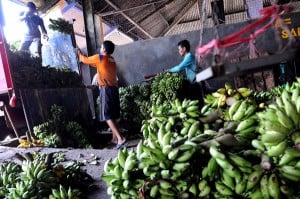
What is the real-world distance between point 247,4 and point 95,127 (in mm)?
6303

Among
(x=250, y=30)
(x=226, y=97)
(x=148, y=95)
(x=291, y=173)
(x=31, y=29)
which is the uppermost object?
(x=31, y=29)

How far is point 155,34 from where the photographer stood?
634 inches

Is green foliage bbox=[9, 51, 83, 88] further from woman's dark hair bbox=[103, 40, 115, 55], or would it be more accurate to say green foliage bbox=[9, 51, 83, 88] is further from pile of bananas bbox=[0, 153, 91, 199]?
pile of bananas bbox=[0, 153, 91, 199]

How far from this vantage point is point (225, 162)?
1.87m

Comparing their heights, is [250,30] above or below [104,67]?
above

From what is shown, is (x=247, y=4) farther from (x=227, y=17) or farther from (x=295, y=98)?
(x=295, y=98)

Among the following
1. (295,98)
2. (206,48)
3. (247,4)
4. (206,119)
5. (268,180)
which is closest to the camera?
(206,48)

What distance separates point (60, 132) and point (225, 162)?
5724 millimetres

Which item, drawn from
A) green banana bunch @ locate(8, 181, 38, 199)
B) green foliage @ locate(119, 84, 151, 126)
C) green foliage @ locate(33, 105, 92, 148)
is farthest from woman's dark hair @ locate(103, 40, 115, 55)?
green banana bunch @ locate(8, 181, 38, 199)

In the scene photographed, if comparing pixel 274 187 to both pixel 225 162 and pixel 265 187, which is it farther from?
pixel 225 162

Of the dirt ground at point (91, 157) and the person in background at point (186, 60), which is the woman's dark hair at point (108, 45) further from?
the dirt ground at point (91, 157)

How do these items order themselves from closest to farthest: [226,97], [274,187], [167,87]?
1. [274,187]
2. [226,97]
3. [167,87]

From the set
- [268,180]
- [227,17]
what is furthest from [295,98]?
[227,17]

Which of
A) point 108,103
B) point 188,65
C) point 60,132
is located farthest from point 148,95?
point 60,132
